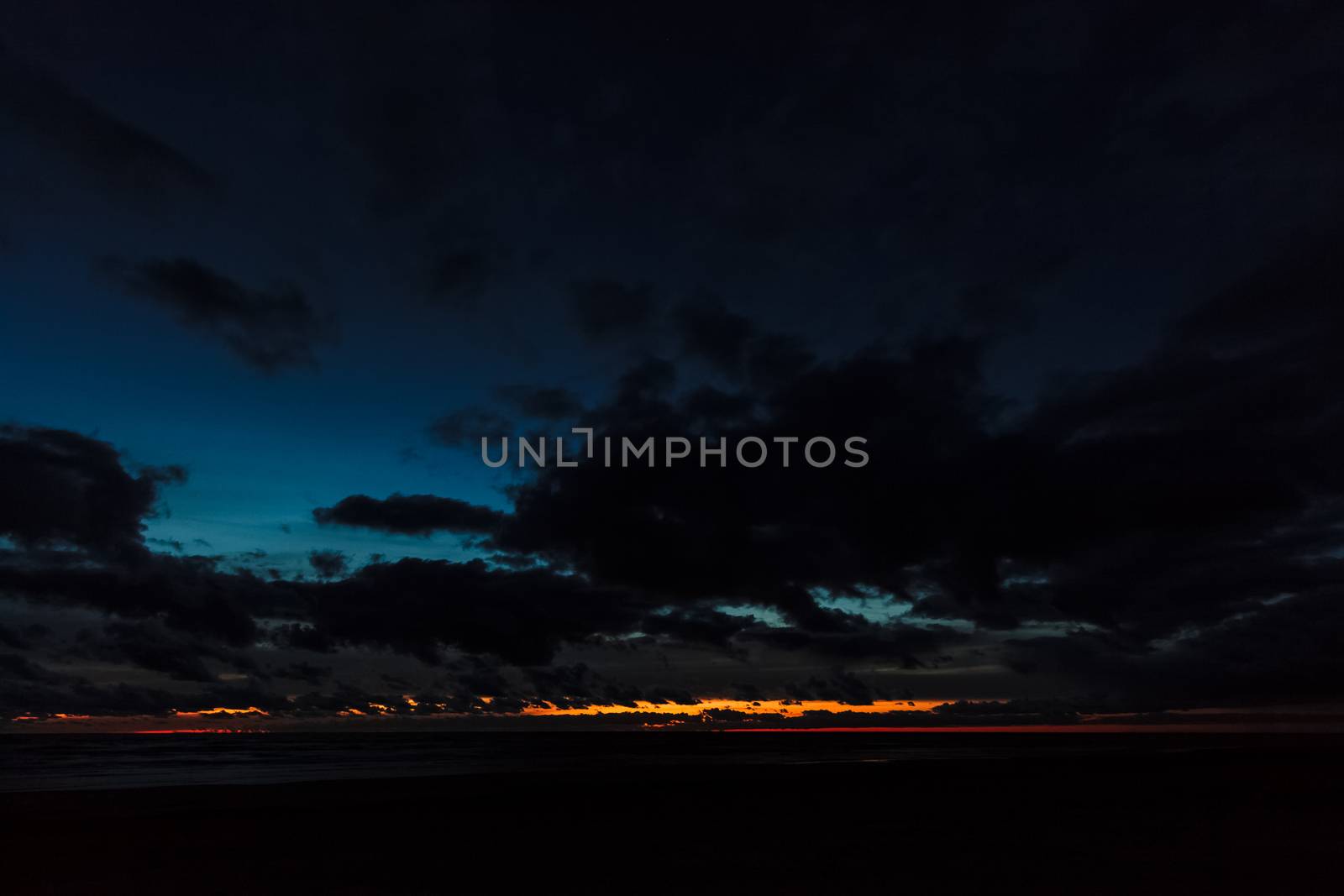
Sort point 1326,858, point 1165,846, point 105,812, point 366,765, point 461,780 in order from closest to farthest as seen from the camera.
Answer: point 1326,858 → point 1165,846 → point 105,812 → point 461,780 → point 366,765

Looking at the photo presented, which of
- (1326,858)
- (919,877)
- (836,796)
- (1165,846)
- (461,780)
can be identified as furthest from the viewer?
(461,780)

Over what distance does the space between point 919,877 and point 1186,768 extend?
3971 centimetres

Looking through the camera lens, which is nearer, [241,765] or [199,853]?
[199,853]

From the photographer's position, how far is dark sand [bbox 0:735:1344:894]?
1739 centimetres

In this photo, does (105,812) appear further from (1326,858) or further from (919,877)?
(1326,858)

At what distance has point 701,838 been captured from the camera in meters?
23.1

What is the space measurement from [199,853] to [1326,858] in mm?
27218

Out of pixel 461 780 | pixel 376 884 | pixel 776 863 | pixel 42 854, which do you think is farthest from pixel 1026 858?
pixel 461 780

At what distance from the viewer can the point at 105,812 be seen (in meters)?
30.9

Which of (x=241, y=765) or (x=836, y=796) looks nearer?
(x=836, y=796)

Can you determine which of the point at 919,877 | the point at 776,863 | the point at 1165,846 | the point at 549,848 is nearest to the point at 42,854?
the point at 549,848

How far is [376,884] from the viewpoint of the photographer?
57.5 ft

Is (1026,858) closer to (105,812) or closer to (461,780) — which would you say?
(105,812)

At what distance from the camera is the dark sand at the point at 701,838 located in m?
17.4
